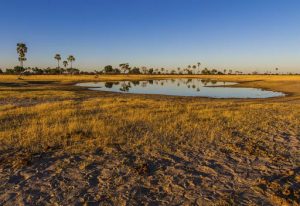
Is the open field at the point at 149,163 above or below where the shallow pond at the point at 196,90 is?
above

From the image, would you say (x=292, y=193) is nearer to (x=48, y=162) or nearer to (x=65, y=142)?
(x=48, y=162)

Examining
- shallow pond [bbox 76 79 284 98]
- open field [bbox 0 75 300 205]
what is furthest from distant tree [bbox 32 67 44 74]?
open field [bbox 0 75 300 205]

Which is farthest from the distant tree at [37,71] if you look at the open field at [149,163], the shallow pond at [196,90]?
the open field at [149,163]

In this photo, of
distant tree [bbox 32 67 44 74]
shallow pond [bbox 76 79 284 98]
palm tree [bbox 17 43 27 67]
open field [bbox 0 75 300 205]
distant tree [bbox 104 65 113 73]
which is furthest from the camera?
distant tree [bbox 104 65 113 73]

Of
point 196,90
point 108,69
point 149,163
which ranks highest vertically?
point 108,69

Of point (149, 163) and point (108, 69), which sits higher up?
point (108, 69)

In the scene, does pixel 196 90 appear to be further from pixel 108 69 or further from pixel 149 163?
pixel 108 69

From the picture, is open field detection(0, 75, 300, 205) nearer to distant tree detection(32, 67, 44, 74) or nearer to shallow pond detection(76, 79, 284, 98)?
shallow pond detection(76, 79, 284, 98)

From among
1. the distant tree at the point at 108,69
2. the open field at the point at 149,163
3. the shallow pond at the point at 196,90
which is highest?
the distant tree at the point at 108,69

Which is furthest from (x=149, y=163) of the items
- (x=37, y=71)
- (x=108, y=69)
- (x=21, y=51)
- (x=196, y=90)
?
(x=108, y=69)

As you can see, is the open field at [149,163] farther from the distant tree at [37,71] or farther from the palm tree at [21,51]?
the distant tree at [37,71]

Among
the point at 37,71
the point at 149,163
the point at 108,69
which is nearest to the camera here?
the point at 149,163

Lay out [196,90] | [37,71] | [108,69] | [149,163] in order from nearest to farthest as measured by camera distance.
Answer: [149,163] < [196,90] < [37,71] < [108,69]

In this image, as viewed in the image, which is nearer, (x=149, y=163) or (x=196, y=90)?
(x=149, y=163)
